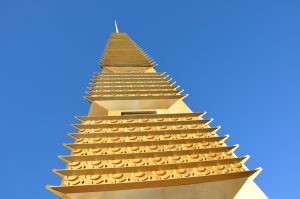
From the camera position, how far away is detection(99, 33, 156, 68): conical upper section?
18.5m

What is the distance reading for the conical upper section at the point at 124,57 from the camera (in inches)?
727

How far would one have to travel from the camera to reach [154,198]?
4461 mm

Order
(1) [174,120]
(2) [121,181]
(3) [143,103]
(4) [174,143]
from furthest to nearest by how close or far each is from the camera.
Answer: (3) [143,103] → (1) [174,120] → (4) [174,143] → (2) [121,181]

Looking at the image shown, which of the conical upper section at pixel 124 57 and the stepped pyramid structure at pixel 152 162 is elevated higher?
the conical upper section at pixel 124 57

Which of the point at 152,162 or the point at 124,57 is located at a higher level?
the point at 124,57

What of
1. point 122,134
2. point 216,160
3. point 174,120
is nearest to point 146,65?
point 174,120

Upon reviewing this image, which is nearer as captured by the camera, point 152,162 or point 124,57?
point 152,162

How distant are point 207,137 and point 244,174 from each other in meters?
1.66

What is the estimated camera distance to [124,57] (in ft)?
65.0

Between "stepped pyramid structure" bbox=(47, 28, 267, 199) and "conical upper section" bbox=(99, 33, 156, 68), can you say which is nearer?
"stepped pyramid structure" bbox=(47, 28, 267, 199)

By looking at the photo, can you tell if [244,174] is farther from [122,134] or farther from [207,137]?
[122,134]

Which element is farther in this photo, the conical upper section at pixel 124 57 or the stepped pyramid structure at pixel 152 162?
the conical upper section at pixel 124 57

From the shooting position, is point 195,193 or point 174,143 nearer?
point 195,193

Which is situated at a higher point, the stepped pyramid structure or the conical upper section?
the conical upper section
